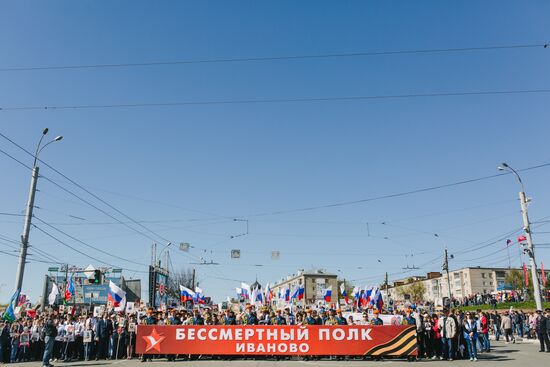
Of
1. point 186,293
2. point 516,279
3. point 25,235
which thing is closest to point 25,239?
point 25,235

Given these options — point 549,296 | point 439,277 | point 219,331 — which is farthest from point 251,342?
point 439,277

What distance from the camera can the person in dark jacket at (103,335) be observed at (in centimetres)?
1994

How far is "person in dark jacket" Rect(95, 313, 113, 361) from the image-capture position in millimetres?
19938

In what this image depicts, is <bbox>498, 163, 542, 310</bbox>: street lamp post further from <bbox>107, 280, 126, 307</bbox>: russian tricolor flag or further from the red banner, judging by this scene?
<bbox>107, 280, 126, 307</bbox>: russian tricolor flag

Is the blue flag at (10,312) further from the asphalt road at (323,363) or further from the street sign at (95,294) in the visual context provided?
the street sign at (95,294)

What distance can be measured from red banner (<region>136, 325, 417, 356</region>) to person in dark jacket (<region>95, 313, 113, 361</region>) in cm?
251

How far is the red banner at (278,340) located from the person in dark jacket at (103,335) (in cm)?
251

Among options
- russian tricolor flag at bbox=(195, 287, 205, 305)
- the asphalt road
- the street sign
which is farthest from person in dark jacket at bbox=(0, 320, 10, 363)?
the street sign

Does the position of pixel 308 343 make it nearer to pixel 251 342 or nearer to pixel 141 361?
pixel 251 342

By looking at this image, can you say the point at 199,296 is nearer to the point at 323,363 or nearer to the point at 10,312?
the point at 10,312

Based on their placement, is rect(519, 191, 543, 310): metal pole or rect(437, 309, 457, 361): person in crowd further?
rect(519, 191, 543, 310): metal pole

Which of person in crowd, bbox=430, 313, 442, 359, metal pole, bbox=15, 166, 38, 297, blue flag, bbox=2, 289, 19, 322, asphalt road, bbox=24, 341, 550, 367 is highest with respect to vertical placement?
metal pole, bbox=15, 166, 38, 297

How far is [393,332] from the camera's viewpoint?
18031mm

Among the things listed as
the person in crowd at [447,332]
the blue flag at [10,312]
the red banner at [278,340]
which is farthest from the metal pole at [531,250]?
the blue flag at [10,312]
